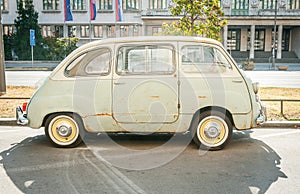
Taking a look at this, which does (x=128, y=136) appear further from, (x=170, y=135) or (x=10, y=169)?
(x=10, y=169)

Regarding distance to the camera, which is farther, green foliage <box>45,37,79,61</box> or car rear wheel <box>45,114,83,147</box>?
green foliage <box>45,37,79,61</box>

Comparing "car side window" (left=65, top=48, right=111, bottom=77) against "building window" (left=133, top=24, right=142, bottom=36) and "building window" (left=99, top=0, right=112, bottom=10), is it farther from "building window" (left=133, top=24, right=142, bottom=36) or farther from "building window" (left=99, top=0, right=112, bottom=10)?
"building window" (left=99, top=0, right=112, bottom=10)

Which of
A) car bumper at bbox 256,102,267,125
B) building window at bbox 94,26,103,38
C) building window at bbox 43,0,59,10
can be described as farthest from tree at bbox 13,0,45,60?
car bumper at bbox 256,102,267,125

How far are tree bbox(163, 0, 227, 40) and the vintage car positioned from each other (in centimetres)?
827

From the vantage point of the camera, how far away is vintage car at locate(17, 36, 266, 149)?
237 inches

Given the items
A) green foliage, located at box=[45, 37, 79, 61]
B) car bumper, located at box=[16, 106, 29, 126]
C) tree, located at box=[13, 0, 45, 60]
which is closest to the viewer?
car bumper, located at box=[16, 106, 29, 126]

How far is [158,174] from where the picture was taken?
4.98 m

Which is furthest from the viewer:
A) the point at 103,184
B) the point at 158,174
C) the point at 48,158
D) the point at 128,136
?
the point at 128,136

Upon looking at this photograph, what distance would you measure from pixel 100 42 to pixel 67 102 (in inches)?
50.0

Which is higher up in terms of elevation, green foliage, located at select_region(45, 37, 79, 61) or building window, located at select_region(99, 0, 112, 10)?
building window, located at select_region(99, 0, 112, 10)

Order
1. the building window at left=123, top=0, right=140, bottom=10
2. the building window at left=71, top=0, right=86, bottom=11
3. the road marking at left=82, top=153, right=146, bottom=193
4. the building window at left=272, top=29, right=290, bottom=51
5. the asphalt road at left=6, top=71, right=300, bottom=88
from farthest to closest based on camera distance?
the building window at left=272, top=29, right=290, bottom=51 → the building window at left=71, top=0, right=86, bottom=11 → the building window at left=123, top=0, right=140, bottom=10 → the asphalt road at left=6, top=71, right=300, bottom=88 → the road marking at left=82, top=153, right=146, bottom=193

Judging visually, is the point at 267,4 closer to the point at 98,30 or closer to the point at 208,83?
the point at 98,30

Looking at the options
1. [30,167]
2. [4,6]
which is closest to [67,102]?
[30,167]

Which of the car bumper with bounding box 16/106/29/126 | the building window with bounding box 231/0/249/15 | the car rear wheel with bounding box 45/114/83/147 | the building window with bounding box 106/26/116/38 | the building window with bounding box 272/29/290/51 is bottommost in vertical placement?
the car rear wheel with bounding box 45/114/83/147
